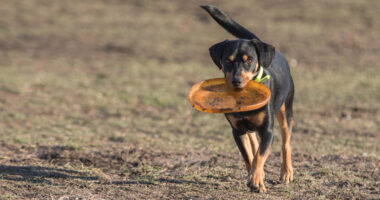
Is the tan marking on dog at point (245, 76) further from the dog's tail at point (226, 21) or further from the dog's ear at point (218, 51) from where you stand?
the dog's tail at point (226, 21)

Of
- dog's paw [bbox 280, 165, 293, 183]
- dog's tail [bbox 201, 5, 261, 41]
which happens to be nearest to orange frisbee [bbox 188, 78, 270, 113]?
dog's tail [bbox 201, 5, 261, 41]

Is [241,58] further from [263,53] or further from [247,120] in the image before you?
[247,120]

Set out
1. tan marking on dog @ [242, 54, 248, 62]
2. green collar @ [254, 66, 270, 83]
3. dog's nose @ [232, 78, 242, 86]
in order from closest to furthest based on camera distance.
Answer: dog's nose @ [232, 78, 242, 86] < tan marking on dog @ [242, 54, 248, 62] < green collar @ [254, 66, 270, 83]

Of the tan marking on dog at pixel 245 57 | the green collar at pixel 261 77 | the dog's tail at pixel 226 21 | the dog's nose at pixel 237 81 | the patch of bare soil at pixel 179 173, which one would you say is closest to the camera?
the dog's nose at pixel 237 81

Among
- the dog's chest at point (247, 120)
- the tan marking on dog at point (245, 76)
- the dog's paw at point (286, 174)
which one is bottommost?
the dog's paw at point (286, 174)

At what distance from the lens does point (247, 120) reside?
5.31 m

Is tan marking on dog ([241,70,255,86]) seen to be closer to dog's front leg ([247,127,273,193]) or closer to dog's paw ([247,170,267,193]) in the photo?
dog's front leg ([247,127,273,193])

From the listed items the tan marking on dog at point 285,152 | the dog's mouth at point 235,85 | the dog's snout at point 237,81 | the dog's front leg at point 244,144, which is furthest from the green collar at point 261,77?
the tan marking on dog at point 285,152

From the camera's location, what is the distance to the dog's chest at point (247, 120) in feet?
17.3

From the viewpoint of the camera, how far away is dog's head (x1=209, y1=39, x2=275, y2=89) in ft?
16.5

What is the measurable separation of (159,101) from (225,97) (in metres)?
5.71

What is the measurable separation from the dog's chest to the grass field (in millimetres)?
642

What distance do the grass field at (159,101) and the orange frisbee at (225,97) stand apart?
33.7 inches

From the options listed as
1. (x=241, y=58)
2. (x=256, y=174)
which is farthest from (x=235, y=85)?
(x=256, y=174)
